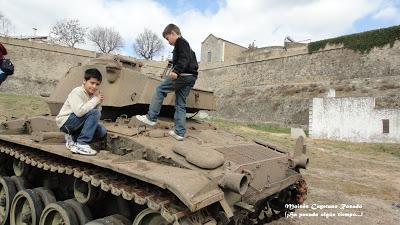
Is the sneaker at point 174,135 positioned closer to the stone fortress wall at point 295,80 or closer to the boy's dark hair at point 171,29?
the boy's dark hair at point 171,29

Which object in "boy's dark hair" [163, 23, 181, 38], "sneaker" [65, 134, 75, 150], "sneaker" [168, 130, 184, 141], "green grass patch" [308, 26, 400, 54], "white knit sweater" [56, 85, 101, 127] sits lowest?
"sneaker" [65, 134, 75, 150]

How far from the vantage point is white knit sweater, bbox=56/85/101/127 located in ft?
15.4

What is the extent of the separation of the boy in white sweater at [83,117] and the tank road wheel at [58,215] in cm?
69

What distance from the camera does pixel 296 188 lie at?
612 centimetres

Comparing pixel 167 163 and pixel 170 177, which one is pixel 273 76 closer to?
pixel 167 163

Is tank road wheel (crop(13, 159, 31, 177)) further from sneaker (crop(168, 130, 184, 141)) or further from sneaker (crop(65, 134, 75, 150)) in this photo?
sneaker (crop(168, 130, 184, 141))

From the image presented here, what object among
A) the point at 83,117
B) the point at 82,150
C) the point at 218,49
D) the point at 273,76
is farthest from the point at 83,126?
the point at 218,49

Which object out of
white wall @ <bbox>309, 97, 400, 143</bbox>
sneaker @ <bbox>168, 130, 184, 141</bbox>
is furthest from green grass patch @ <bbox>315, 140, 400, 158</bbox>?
sneaker @ <bbox>168, 130, 184, 141</bbox>

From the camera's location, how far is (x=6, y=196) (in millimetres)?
5887

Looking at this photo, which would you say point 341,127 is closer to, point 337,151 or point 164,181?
point 337,151

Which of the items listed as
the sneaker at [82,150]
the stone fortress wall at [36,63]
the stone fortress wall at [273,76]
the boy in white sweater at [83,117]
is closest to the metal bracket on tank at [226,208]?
the sneaker at [82,150]

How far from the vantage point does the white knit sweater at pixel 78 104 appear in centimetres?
470

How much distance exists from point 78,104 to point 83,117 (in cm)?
16

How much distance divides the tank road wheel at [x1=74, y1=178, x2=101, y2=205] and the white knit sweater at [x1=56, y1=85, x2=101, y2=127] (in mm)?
727
